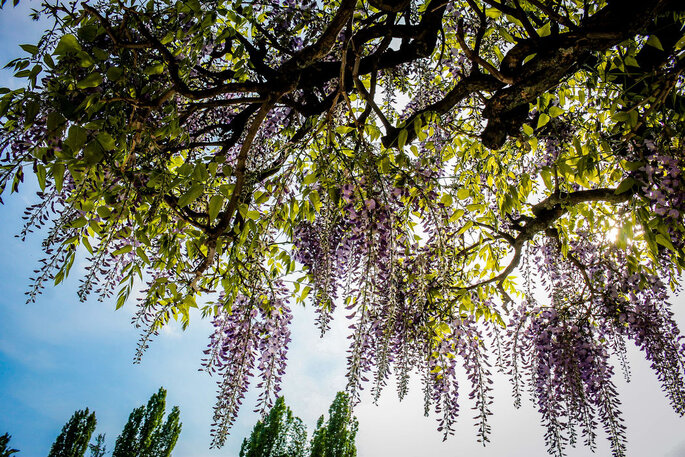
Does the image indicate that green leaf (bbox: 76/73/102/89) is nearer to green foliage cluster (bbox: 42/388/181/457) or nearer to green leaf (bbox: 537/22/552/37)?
green leaf (bbox: 537/22/552/37)

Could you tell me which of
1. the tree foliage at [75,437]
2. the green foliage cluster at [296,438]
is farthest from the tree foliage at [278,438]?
the tree foliage at [75,437]

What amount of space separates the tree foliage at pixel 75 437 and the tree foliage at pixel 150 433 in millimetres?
2562

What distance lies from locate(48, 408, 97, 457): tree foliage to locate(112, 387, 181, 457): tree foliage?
2.56 m

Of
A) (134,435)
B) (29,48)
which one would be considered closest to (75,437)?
(134,435)

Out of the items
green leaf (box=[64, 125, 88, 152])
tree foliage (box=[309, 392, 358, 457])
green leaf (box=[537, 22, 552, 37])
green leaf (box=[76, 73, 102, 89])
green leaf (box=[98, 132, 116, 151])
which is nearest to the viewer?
green leaf (box=[64, 125, 88, 152])

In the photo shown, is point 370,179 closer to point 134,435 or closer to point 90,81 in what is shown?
point 90,81

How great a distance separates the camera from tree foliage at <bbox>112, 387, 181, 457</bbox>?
27109 millimetres

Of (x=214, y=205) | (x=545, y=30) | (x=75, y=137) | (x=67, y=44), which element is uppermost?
(x=545, y=30)

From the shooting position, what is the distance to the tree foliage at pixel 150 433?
27109mm

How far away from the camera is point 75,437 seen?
27781mm

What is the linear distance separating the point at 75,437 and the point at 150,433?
5.81 m

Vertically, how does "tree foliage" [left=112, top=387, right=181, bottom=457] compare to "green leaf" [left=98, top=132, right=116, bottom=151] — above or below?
above

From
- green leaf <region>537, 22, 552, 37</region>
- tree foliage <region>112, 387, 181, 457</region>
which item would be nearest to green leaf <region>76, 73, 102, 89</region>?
green leaf <region>537, 22, 552, 37</region>

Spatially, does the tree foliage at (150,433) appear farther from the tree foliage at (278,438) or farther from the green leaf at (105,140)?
the green leaf at (105,140)
